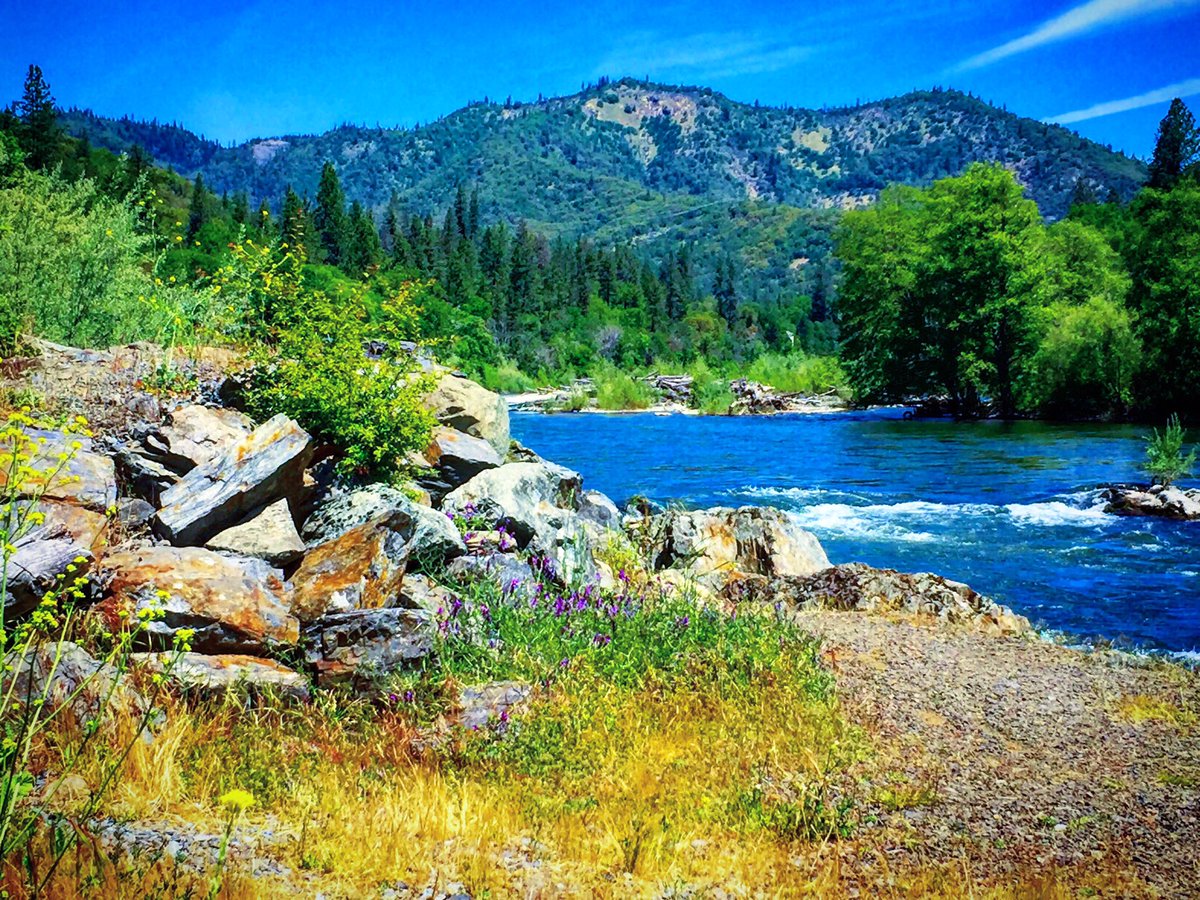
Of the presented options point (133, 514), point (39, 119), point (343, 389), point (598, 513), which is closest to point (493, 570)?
point (343, 389)

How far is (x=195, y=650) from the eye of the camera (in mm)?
5219

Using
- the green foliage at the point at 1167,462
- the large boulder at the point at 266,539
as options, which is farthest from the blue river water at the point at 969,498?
the large boulder at the point at 266,539

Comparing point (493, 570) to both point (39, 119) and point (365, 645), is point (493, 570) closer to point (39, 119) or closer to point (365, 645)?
point (365, 645)

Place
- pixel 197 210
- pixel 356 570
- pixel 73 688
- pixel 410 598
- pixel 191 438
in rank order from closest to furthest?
1. pixel 73 688
2. pixel 356 570
3. pixel 410 598
4. pixel 191 438
5. pixel 197 210

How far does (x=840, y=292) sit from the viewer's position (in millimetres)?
58312

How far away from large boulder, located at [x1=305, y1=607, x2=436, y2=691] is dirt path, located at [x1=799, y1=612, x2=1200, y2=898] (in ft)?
9.22

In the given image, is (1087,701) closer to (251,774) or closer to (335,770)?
(335,770)

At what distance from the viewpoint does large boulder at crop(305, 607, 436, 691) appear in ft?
16.9

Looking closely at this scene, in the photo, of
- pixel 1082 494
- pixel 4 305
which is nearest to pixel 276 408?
pixel 4 305

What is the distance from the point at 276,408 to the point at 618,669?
15.0ft

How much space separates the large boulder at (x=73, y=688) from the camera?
13.6 feet

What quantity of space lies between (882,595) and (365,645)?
667 cm

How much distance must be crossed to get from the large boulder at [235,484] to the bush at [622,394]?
49.5 m

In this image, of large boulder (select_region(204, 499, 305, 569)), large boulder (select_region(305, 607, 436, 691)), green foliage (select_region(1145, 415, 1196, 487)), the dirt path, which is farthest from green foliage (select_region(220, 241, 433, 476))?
green foliage (select_region(1145, 415, 1196, 487))
